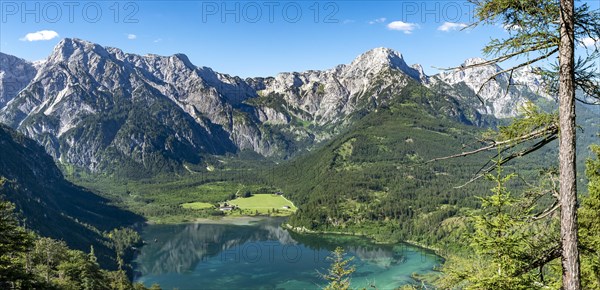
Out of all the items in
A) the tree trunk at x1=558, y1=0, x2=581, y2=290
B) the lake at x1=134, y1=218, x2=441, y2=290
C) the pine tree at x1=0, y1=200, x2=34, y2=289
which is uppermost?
the tree trunk at x1=558, y1=0, x2=581, y2=290

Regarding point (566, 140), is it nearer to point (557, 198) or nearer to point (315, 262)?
point (557, 198)

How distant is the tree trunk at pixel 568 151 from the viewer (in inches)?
397

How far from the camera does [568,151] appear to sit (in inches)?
395

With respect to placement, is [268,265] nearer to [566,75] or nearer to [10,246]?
[10,246]

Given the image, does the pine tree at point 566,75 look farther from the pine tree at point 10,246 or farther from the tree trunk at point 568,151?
the pine tree at point 10,246

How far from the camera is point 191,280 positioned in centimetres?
14475

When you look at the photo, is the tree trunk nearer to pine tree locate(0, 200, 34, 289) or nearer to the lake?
pine tree locate(0, 200, 34, 289)

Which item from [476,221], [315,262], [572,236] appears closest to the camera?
[572,236]

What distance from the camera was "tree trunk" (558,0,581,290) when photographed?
10.1 m

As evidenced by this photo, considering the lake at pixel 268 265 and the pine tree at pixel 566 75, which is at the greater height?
the pine tree at pixel 566 75

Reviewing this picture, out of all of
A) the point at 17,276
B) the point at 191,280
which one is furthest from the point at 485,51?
the point at 191,280

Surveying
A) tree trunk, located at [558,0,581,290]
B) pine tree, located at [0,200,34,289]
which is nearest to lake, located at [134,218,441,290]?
pine tree, located at [0,200,34,289]

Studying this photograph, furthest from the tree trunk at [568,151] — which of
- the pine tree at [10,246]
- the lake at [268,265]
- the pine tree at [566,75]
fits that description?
the lake at [268,265]

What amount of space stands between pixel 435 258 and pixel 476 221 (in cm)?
16780
